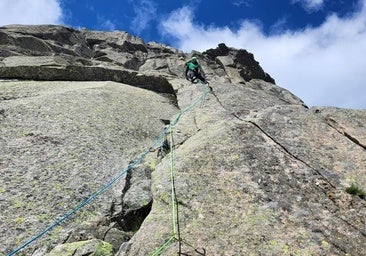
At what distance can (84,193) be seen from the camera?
1458 cm

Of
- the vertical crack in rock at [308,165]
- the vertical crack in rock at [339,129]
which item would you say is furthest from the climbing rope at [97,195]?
the vertical crack in rock at [339,129]

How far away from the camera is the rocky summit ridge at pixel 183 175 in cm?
1086

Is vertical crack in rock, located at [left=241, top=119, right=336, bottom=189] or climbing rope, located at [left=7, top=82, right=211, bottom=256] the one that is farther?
vertical crack in rock, located at [left=241, top=119, right=336, bottom=189]

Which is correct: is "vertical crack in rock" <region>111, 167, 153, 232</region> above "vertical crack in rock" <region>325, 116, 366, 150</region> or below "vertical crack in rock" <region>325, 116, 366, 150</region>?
below

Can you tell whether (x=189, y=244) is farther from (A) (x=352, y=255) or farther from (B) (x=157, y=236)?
(A) (x=352, y=255)

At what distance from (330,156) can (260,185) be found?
130 inches

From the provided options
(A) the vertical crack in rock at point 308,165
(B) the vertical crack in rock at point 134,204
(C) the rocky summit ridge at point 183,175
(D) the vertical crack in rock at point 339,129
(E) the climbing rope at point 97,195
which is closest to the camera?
(C) the rocky summit ridge at point 183,175

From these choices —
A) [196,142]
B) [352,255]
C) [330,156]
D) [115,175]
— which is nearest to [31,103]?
[115,175]

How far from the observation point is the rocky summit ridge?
35.6 feet

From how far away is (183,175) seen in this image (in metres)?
13.3

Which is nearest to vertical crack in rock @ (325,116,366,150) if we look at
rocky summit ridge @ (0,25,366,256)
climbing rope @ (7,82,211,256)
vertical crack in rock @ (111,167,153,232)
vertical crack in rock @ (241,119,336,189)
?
rocky summit ridge @ (0,25,366,256)

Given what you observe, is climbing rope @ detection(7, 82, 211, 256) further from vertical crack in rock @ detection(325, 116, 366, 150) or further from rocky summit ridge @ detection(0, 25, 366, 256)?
vertical crack in rock @ detection(325, 116, 366, 150)

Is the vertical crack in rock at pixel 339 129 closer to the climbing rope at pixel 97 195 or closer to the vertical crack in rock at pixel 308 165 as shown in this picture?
the vertical crack in rock at pixel 308 165

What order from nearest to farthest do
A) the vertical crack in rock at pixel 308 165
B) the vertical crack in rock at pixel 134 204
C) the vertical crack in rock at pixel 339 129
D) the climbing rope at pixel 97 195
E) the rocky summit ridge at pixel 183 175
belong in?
the rocky summit ridge at pixel 183 175
the climbing rope at pixel 97 195
the vertical crack in rock at pixel 308 165
the vertical crack in rock at pixel 134 204
the vertical crack in rock at pixel 339 129
